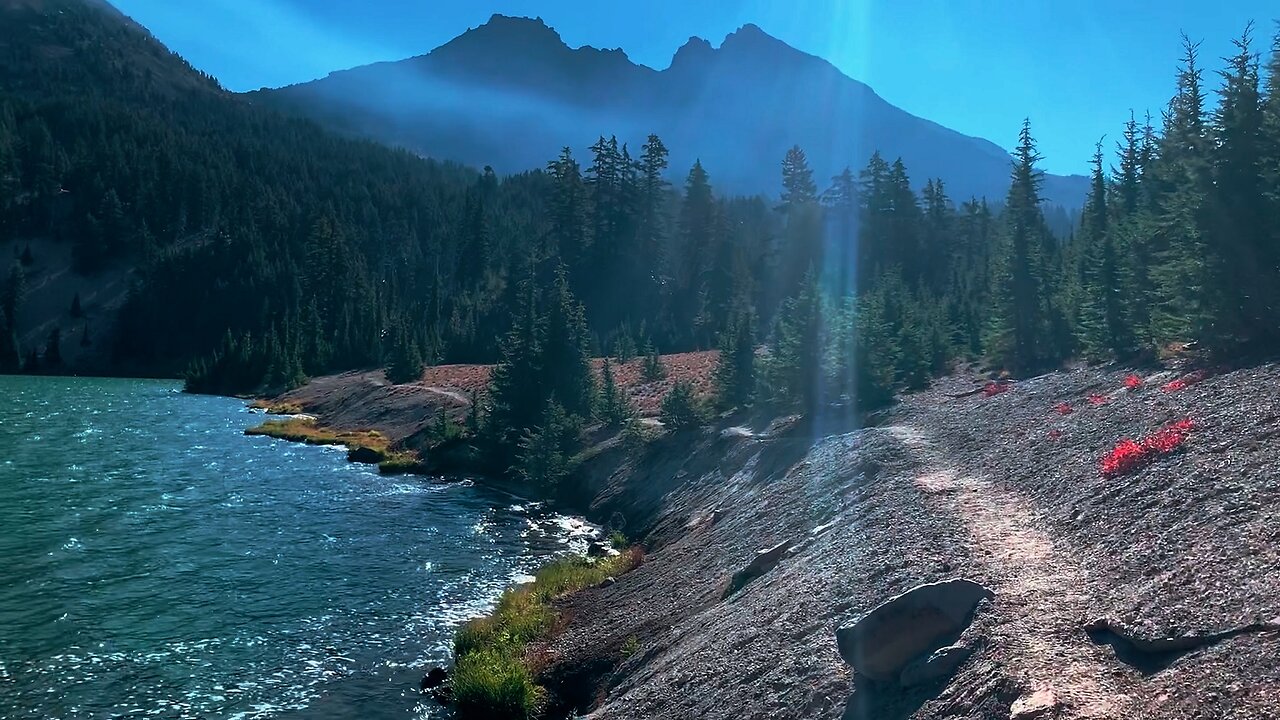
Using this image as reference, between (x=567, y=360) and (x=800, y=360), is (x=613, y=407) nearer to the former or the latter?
(x=567, y=360)

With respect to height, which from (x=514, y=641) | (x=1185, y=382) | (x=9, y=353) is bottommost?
(x=514, y=641)

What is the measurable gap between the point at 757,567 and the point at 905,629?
964cm

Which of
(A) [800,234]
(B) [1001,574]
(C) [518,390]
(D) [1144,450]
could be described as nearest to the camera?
(B) [1001,574]

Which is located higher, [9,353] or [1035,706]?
[9,353]

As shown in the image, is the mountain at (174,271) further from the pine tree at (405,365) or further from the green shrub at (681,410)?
the green shrub at (681,410)

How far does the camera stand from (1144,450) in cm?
1992

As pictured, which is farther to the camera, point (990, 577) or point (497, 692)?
point (497, 692)

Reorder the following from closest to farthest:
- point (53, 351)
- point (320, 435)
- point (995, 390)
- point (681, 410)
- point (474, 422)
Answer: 1. point (995, 390)
2. point (681, 410)
3. point (474, 422)
4. point (320, 435)
5. point (53, 351)

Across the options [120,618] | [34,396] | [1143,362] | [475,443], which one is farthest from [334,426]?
[1143,362]

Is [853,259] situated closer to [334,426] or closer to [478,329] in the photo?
[478,329]

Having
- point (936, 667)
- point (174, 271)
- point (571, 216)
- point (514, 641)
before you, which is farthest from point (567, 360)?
point (174, 271)

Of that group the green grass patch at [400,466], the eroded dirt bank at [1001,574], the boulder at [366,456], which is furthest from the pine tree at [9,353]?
the eroded dirt bank at [1001,574]

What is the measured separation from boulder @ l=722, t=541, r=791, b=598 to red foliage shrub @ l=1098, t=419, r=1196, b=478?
8.17 m

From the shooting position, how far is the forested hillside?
33.9 meters
